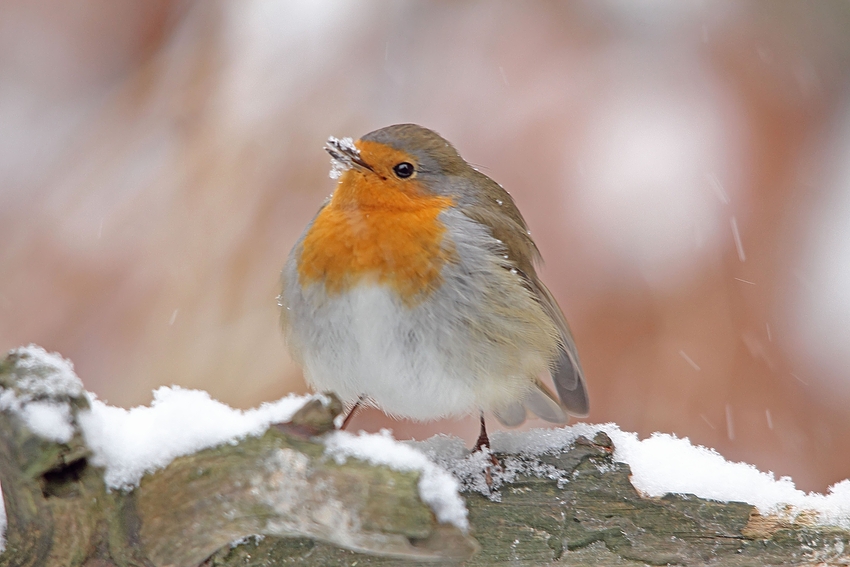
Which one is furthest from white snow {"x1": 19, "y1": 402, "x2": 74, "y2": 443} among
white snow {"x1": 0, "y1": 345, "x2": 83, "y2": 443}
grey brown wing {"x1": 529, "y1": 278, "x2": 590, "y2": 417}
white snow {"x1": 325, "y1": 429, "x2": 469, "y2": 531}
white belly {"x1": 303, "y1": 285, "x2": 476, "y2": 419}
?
grey brown wing {"x1": 529, "y1": 278, "x2": 590, "y2": 417}

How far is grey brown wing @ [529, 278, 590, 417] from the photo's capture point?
2322 mm

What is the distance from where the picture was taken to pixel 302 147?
9.64ft

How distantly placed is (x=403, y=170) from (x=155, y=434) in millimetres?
993

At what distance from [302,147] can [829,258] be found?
7.17 feet

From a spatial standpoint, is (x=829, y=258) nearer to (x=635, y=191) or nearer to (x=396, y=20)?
(x=635, y=191)

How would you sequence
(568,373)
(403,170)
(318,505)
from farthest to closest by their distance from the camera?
(568,373)
(403,170)
(318,505)

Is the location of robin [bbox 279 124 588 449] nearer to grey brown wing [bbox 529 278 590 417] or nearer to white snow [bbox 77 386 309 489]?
grey brown wing [bbox 529 278 590 417]

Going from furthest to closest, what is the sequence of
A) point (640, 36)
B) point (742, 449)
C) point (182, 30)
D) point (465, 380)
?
1. point (640, 36)
2. point (182, 30)
3. point (742, 449)
4. point (465, 380)

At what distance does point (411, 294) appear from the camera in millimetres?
1880

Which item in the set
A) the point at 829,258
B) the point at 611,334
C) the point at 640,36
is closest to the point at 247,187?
the point at 611,334

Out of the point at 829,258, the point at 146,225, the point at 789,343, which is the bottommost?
the point at 789,343

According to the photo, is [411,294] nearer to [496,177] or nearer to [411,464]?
[411,464]

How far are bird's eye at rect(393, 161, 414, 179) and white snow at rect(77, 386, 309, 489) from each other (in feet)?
2.75

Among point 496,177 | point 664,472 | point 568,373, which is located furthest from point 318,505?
point 496,177
